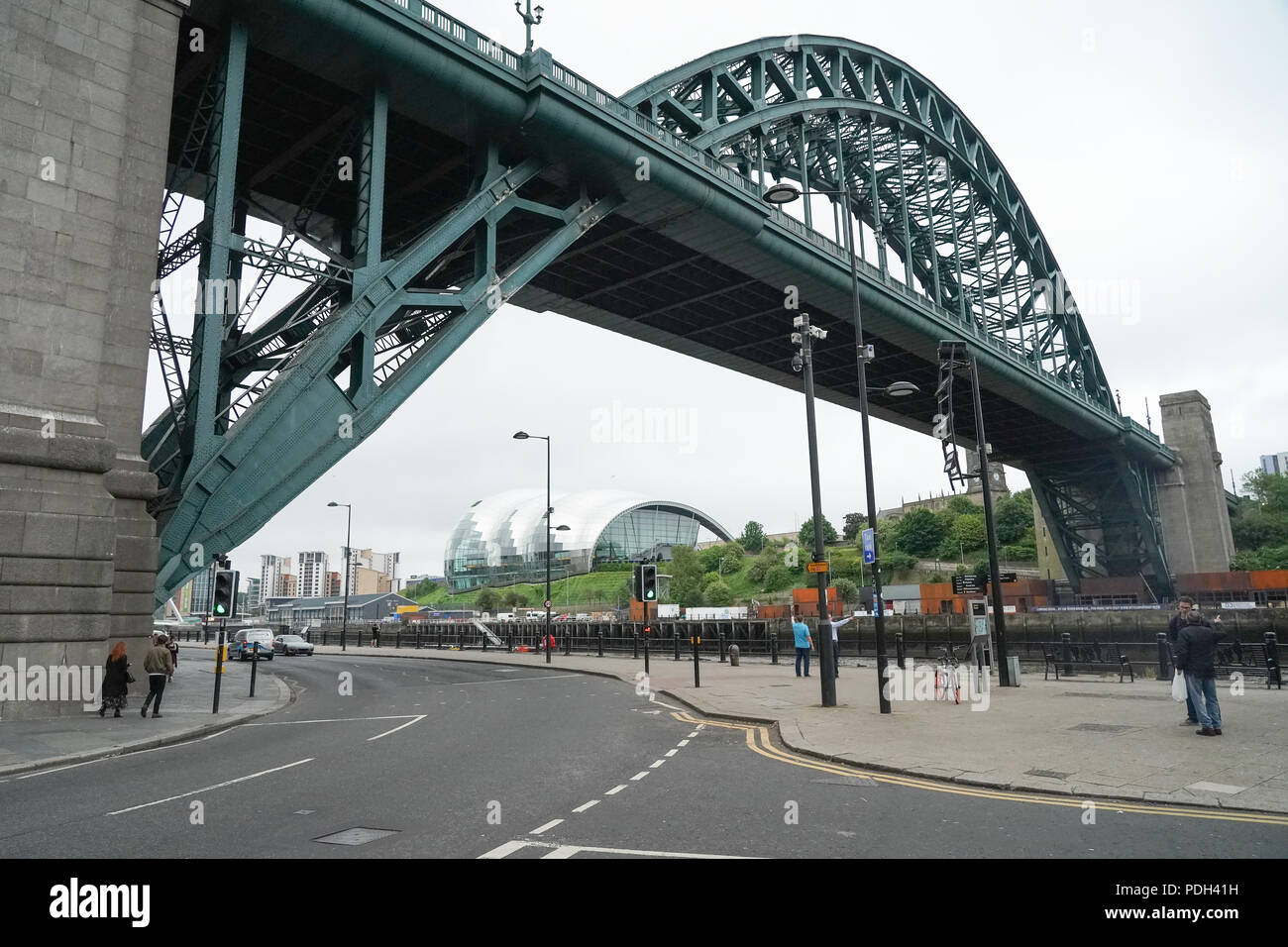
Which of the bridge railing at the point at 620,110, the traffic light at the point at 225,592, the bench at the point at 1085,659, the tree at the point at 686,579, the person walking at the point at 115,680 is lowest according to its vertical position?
the bench at the point at 1085,659

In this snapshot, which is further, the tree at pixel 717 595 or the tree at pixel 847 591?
the tree at pixel 717 595

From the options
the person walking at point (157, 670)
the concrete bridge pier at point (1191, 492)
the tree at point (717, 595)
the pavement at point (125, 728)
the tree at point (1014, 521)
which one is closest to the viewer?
the pavement at point (125, 728)

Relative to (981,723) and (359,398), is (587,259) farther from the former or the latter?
(981,723)

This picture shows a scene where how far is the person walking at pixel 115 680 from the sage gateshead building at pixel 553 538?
129m

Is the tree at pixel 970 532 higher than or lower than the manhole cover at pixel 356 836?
higher

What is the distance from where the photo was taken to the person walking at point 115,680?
15.5 meters

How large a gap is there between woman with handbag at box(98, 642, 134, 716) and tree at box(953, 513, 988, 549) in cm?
12324

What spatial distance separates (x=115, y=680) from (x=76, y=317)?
285 inches

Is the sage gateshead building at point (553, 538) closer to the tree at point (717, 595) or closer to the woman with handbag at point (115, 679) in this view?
the tree at point (717, 595)

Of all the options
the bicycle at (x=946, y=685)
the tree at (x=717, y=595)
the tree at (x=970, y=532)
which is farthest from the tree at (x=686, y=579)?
the bicycle at (x=946, y=685)

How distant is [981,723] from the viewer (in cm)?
1305

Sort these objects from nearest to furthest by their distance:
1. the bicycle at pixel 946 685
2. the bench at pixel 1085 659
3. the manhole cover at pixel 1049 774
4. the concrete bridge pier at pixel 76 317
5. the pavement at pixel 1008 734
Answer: the pavement at pixel 1008 734, the manhole cover at pixel 1049 774, the concrete bridge pier at pixel 76 317, the bicycle at pixel 946 685, the bench at pixel 1085 659
